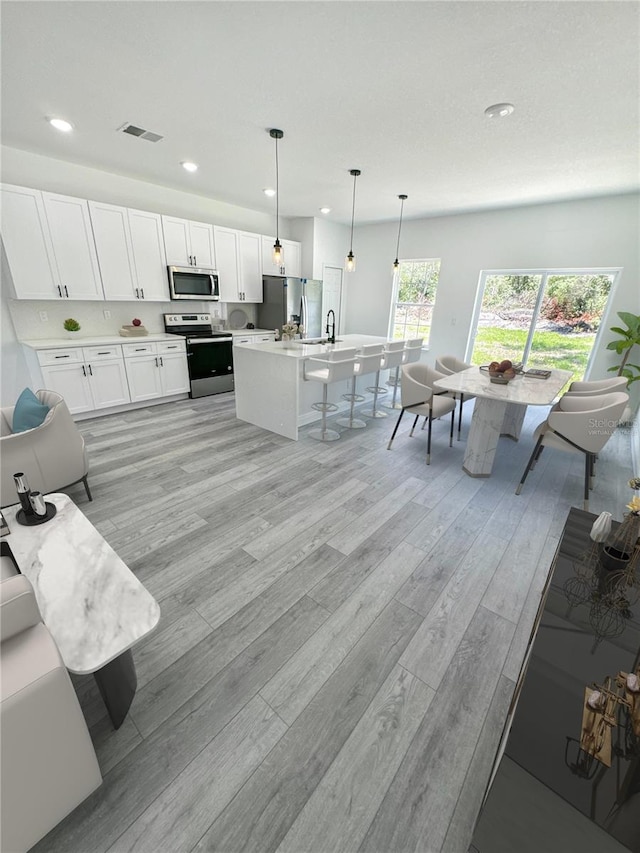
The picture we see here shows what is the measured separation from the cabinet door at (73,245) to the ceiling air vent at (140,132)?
1.29 metres

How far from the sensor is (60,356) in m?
3.88

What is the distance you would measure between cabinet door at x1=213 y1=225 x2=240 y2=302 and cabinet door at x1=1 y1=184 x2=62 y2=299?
2.20m

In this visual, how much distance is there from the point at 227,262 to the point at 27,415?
4.09 meters

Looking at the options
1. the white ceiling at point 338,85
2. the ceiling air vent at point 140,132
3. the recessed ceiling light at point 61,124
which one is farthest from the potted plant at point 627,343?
the recessed ceiling light at point 61,124

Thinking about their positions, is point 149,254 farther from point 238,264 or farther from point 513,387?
point 513,387

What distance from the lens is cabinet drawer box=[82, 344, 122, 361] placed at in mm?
4082

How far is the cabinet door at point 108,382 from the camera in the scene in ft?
13.7

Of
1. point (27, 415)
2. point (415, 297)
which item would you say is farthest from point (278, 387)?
point (415, 297)

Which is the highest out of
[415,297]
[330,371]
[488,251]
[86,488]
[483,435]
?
[488,251]

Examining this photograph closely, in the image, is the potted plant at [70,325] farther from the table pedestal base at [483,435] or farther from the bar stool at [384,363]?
the table pedestal base at [483,435]

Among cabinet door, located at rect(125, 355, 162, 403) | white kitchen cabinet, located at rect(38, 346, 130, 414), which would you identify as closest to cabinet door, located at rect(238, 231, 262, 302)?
cabinet door, located at rect(125, 355, 162, 403)

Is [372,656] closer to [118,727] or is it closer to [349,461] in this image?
[118,727]

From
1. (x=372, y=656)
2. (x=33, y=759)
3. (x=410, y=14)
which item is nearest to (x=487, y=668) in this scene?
(x=372, y=656)

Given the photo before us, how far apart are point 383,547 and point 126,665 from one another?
1.52m
